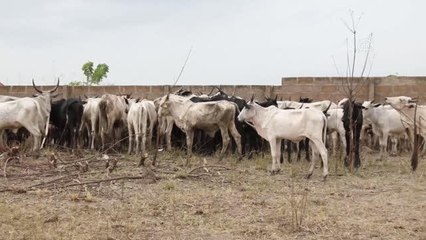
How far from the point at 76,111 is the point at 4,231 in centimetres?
865

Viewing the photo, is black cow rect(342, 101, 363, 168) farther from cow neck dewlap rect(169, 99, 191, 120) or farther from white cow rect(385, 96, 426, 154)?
cow neck dewlap rect(169, 99, 191, 120)

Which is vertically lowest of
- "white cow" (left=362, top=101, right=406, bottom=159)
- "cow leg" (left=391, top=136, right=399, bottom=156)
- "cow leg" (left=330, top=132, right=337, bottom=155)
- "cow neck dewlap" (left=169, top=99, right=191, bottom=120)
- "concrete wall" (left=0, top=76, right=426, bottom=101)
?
"cow leg" (left=391, top=136, right=399, bottom=156)

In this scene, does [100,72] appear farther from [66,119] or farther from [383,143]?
[383,143]

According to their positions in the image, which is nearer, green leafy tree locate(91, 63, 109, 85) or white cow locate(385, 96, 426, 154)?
white cow locate(385, 96, 426, 154)

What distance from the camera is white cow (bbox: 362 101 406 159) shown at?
48.8 feet

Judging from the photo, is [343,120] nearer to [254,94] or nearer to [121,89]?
[254,94]

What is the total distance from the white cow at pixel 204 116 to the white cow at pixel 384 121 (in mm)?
3374

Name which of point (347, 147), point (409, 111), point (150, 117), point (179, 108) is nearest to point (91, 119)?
point (150, 117)

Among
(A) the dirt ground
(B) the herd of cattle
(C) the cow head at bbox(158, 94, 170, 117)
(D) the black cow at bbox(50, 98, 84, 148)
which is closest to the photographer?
(A) the dirt ground

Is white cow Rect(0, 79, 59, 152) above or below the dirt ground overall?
above

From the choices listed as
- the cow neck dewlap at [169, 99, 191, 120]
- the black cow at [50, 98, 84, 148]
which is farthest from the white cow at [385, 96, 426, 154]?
the black cow at [50, 98, 84, 148]

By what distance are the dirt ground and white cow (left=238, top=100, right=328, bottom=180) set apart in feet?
1.37

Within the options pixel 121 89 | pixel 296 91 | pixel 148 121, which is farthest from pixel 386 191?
pixel 121 89

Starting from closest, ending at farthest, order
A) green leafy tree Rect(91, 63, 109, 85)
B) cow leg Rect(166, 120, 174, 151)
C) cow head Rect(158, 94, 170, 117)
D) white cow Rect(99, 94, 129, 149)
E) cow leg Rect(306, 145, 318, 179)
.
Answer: cow leg Rect(306, 145, 318, 179) < cow head Rect(158, 94, 170, 117) < cow leg Rect(166, 120, 174, 151) < white cow Rect(99, 94, 129, 149) < green leafy tree Rect(91, 63, 109, 85)
